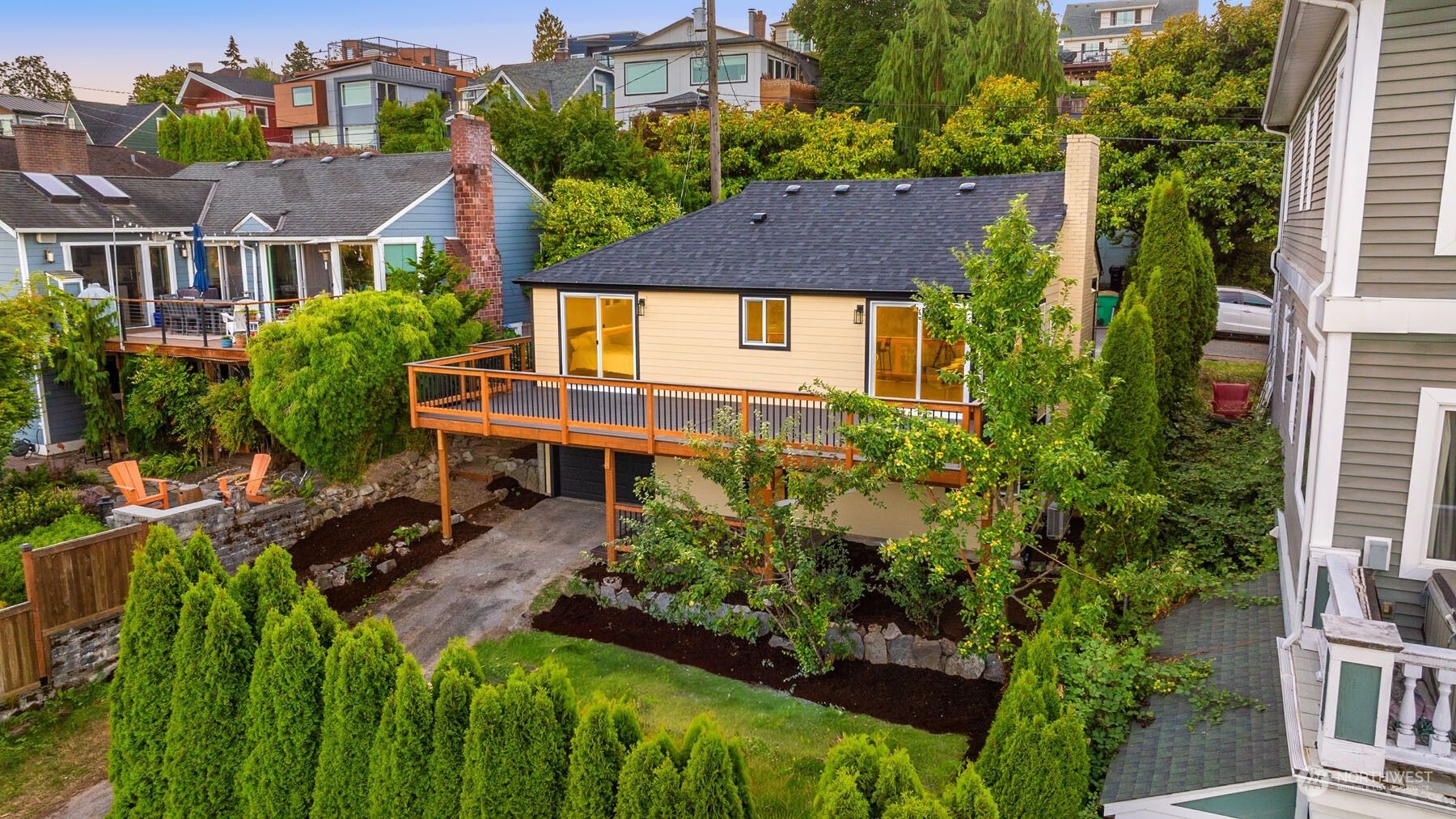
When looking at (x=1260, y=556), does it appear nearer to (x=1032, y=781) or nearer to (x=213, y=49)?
(x=1032, y=781)

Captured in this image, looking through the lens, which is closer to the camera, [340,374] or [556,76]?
[340,374]

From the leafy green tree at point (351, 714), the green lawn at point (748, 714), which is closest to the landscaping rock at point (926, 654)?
the green lawn at point (748, 714)

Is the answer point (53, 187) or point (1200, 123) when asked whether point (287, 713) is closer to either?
point (53, 187)

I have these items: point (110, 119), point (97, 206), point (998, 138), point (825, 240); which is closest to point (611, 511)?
point (825, 240)

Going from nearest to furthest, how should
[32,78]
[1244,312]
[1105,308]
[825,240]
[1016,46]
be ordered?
[825,240]
[1244,312]
[1105,308]
[1016,46]
[32,78]

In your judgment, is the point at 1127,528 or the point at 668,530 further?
the point at 668,530

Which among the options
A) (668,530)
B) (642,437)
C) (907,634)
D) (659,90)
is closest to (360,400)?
(642,437)

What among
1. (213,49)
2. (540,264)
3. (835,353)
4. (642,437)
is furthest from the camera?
(213,49)
